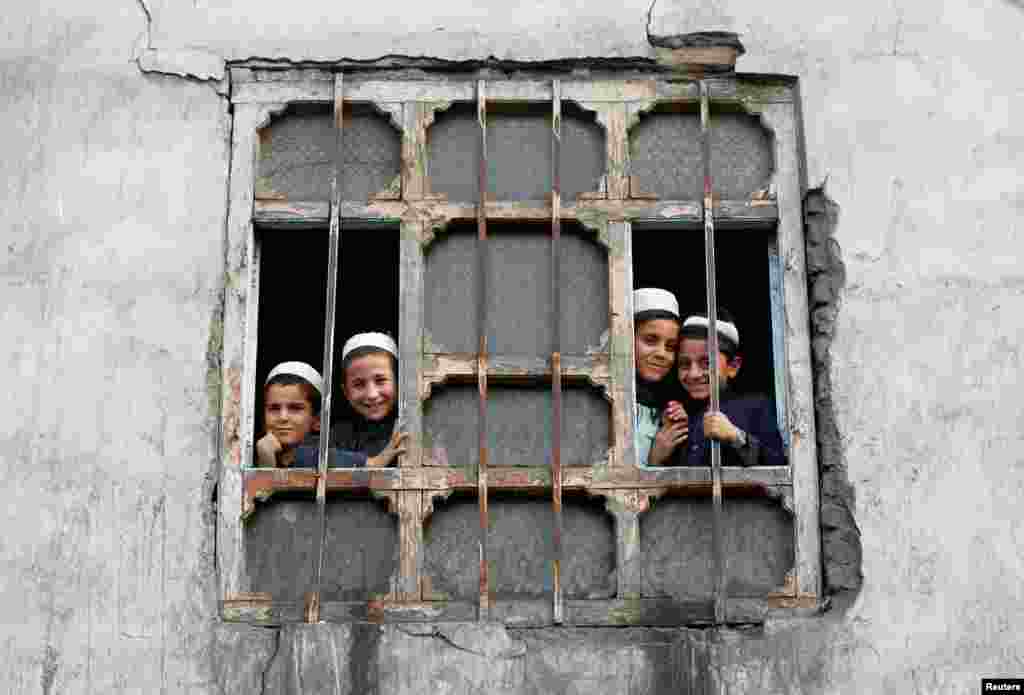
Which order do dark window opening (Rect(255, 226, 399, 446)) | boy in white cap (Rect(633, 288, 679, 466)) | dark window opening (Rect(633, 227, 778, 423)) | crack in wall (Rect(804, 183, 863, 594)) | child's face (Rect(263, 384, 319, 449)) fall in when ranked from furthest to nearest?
dark window opening (Rect(255, 226, 399, 446)) → dark window opening (Rect(633, 227, 778, 423)) → boy in white cap (Rect(633, 288, 679, 466)) → child's face (Rect(263, 384, 319, 449)) → crack in wall (Rect(804, 183, 863, 594))

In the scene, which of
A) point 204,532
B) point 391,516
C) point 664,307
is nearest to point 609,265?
point 664,307

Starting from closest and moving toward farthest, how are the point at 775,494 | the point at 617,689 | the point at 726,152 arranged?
the point at 617,689 → the point at 775,494 → the point at 726,152

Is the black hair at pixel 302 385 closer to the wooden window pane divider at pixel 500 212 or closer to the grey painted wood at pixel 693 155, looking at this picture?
A: the wooden window pane divider at pixel 500 212

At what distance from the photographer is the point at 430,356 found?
19.1ft

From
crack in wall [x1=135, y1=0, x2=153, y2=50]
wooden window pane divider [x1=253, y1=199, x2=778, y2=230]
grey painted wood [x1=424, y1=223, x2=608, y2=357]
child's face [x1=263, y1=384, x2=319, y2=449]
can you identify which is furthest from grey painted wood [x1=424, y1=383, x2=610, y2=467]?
crack in wall [x1=135, y1=0, x2=153, y2=50]

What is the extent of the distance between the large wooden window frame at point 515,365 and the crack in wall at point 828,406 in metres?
0.04

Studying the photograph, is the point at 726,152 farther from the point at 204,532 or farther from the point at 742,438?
the point at 204,532

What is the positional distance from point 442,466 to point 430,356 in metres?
0.38

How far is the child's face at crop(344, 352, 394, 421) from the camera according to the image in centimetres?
600

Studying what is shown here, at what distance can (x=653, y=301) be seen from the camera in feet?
20.2

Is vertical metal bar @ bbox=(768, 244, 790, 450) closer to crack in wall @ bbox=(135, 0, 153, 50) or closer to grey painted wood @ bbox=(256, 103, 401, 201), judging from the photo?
grey painted wood @ bbox=(256, 103, 401, 201)

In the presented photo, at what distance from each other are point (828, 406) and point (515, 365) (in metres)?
1.01

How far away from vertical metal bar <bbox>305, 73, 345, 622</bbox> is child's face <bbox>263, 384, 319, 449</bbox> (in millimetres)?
118

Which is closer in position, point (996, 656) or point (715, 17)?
point (996, 656)
